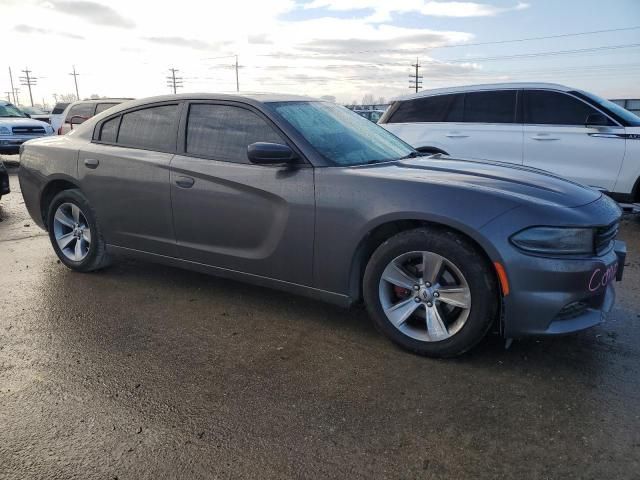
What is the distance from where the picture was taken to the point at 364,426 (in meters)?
2.55

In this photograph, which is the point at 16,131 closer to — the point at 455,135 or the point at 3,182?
the point at 3,182

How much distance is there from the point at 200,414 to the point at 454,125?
20.4 feet

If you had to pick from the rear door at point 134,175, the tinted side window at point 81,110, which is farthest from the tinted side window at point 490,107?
the tinted side window at point 81,110

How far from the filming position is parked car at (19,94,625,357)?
294 centimetres

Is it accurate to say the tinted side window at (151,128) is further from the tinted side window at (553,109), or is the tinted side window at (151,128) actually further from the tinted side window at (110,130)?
the tinted side window at (553,109)

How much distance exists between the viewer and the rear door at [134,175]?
4.18m

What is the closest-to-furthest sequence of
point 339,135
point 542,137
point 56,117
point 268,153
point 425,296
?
point 425,296 → point 268,153 → point 339,135 → point 542,137 → point 56,117

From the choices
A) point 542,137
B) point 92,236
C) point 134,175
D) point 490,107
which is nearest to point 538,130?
point 542,137

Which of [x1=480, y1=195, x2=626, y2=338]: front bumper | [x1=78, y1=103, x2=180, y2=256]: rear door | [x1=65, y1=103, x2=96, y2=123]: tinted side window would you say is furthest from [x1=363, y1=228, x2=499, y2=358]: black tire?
[x1=65, y1=103, x2=96, y2=123]: tinted side window

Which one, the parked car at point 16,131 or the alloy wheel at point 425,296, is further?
the parked car at point 16,131

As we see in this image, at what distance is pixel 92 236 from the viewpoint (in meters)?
4.72

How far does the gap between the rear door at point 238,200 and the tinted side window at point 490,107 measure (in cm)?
469

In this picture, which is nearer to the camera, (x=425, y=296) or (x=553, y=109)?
(x=425, y=296)

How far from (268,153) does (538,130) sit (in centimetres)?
504
